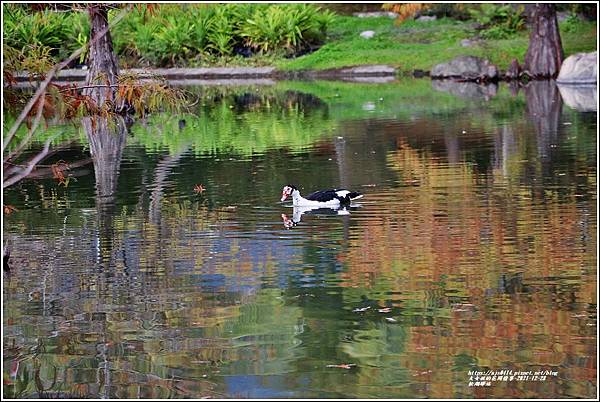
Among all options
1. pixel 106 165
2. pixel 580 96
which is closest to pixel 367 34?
pixel 580 96

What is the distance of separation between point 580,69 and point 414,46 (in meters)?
8.27

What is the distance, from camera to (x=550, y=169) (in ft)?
54.3

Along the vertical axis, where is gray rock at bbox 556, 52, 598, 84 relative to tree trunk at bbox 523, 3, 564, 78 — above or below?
below

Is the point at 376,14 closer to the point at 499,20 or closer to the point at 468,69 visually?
the point at 499,20

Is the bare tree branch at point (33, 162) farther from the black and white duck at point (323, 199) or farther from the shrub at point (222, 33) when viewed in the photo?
the shrub at point (222, 33)

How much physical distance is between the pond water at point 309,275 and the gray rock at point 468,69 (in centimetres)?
1624

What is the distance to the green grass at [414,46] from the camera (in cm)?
3856

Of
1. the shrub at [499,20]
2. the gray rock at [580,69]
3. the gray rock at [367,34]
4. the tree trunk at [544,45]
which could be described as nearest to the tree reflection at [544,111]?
the gray rock at [580,69]

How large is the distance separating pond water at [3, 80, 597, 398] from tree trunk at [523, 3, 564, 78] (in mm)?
14877

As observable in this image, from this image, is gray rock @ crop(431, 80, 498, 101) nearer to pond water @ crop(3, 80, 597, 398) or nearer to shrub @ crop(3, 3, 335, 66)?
shrub @ crop(3, 3, 335, 66)

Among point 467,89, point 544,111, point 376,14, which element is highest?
point 376,14

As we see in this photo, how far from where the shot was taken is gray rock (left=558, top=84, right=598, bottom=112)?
26.5 metres

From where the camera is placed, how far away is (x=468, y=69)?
36938 millimetres

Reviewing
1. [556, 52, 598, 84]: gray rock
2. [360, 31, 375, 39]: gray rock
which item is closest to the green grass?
[360, 31, 375, 39]: gray rock
